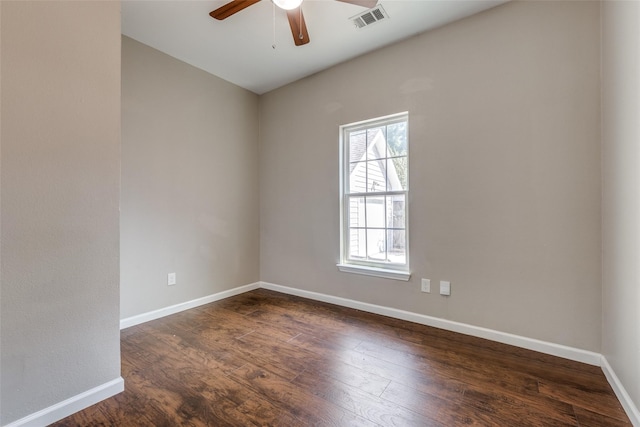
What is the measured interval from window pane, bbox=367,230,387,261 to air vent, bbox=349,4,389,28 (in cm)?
198

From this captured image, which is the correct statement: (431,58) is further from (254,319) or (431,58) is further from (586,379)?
(254,319)

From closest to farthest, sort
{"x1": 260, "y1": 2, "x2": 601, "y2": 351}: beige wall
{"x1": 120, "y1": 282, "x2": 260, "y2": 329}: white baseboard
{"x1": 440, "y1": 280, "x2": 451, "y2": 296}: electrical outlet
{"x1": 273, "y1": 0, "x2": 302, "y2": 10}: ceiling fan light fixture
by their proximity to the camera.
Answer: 1. {"x1": 273, "y1": 0, "x2": 302, "y2": 10}: ceiling fan light fixture
2. {"x1": 260, "y1": 2, "x2": 601, "y2": 351}: beige wall
3. {"x1": 440, "y1": 280, "x2": 451, "y2": 296}: electrical outlet
4. {"x1": 120, "y1": 282, "x2": 260, "y2": 329}: white baseboard

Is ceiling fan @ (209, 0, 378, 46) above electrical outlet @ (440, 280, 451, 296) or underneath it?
above

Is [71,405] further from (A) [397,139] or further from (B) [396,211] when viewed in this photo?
(A) [397,139]

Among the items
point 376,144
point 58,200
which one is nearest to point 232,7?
point 58,200

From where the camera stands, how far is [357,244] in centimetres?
320

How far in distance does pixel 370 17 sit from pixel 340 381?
2.86 metres

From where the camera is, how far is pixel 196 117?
322cm

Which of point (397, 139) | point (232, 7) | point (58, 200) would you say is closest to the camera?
point (58, 200)

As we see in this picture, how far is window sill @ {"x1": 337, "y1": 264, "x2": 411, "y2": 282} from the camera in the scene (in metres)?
2.77

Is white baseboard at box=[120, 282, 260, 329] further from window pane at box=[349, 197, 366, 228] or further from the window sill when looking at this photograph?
window pane at box=[349, 197, 366, 228]

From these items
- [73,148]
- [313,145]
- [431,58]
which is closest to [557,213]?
[431,58]

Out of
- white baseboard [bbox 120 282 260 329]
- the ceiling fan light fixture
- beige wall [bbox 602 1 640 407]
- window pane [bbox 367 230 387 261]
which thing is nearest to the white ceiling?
the ceiling fan light fixture

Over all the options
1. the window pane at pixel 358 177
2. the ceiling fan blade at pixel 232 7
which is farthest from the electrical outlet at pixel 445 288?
the ceiling fan blade at pixel 232 7
